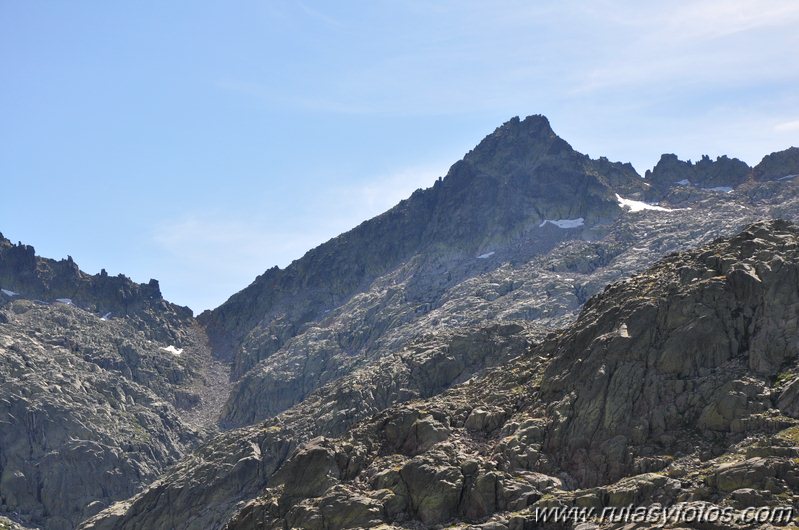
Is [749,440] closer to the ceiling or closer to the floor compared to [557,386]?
closer to the floor

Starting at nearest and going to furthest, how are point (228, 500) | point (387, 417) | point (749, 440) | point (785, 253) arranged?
point (749, 440), point (785, 253), point (387, 417), point (228, 500)

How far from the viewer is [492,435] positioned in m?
125

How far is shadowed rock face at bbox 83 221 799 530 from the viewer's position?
100500 mm

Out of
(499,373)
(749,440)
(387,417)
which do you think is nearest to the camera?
(749,440)

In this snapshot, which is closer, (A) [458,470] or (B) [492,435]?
(A) [458,470]

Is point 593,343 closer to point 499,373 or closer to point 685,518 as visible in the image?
point 499,373

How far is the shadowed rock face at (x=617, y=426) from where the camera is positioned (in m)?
100

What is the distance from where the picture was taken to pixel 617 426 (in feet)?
372

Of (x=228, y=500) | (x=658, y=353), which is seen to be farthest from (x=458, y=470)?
(x=228, y=500)

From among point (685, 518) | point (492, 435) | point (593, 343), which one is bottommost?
point (685, 518)

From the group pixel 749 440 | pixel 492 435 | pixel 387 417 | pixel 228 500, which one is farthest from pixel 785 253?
pixel 228 500

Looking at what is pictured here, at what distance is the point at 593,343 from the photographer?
127938 millimetres

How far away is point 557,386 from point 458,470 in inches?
835

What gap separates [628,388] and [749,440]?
765 inches
